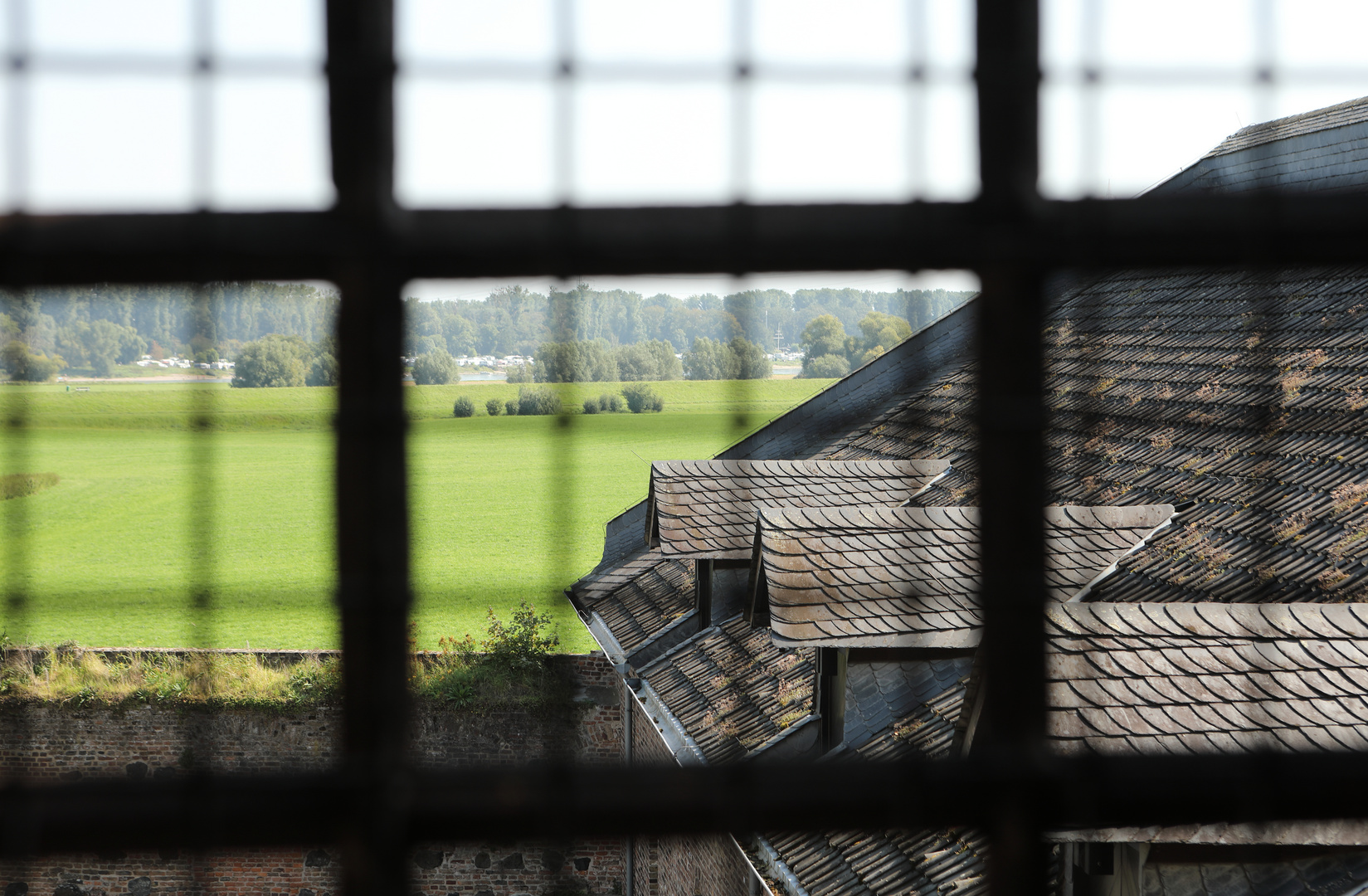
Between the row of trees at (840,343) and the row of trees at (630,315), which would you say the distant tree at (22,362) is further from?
the row of trees at (840,343)

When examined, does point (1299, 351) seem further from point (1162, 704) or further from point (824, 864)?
point (1162, 704)

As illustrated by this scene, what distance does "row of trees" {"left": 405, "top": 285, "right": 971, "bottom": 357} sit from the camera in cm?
143

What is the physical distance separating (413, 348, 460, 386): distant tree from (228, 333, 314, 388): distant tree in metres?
0.16

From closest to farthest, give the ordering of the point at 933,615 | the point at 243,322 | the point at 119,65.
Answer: the point at 119,65
the point at 243,322
the point at 933,615

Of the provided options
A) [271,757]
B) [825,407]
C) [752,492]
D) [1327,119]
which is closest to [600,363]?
[752,492]

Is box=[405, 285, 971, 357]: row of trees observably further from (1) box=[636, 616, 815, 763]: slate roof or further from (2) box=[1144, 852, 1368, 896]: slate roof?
(1) box=[636, 616, 815, 763]: slate roof

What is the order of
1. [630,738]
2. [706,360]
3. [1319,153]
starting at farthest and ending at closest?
[630,738]
[1319,153]
[706,360]

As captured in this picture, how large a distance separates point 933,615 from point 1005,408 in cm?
330

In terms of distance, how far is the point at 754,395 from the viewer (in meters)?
1.50

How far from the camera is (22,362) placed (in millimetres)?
1428

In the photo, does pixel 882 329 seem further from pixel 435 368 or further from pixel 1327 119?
pixel 1327 119

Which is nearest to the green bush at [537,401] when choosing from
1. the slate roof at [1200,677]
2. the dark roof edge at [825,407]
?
the slate roof at [1200,677]

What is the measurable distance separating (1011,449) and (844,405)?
7.02 m

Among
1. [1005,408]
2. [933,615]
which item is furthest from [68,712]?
[1005,408]
